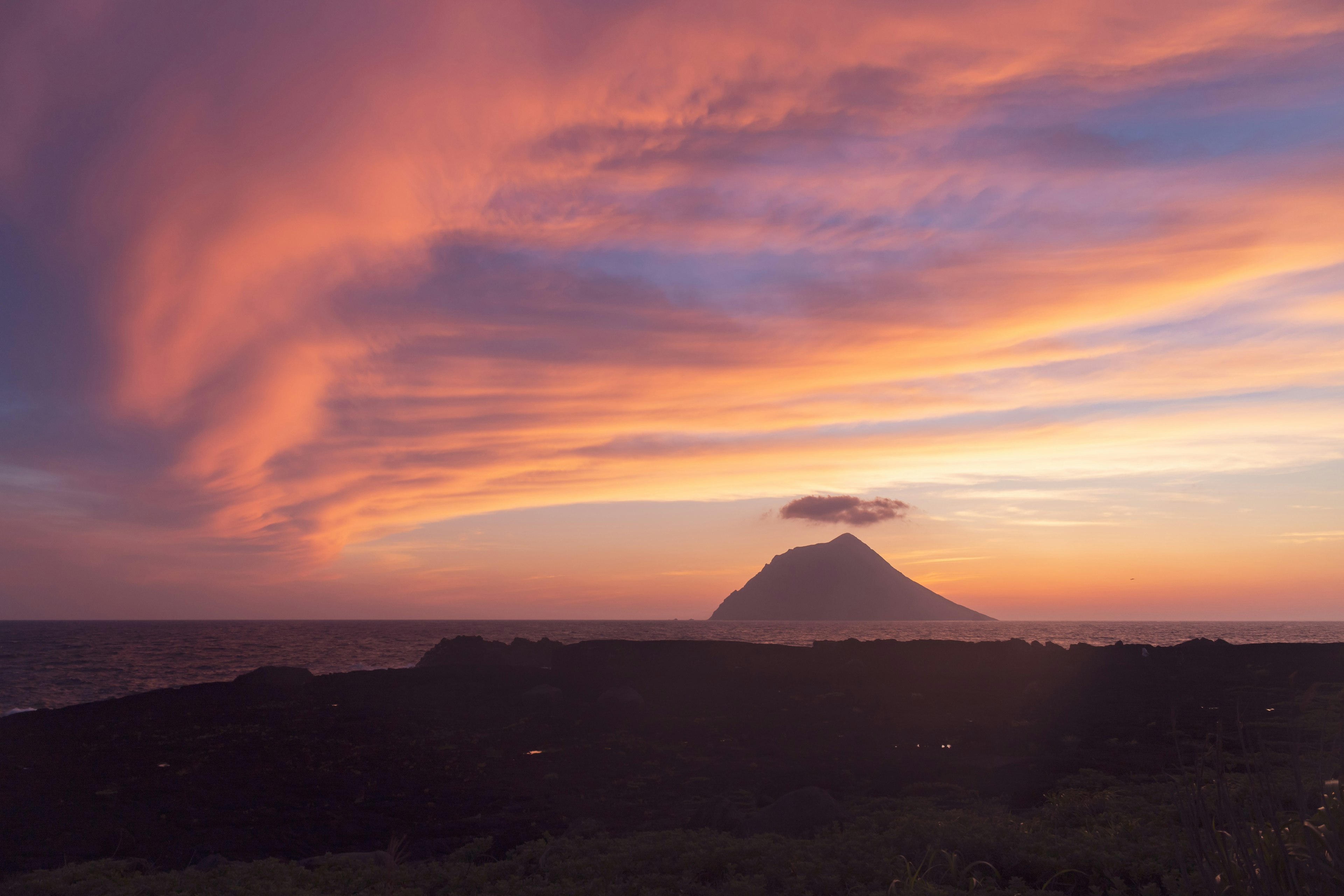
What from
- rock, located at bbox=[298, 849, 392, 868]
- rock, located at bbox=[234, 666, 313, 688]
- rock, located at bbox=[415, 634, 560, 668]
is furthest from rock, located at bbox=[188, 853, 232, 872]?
rock, located at bbox=[415, 634, 560, 668]

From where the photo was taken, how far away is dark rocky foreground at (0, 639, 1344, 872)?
13.9m

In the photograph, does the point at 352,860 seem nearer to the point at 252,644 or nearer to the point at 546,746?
the point at 546,746

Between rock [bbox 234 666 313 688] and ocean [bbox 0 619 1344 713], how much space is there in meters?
9.51

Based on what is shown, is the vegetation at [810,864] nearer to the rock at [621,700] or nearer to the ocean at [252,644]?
the rock at [621,700]

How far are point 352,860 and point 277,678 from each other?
80.0 ft

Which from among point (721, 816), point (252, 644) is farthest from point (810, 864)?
point (252, 644)

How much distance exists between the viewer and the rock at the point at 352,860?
35.7ft

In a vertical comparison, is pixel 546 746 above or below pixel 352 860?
below

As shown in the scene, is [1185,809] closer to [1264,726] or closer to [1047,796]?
[1047,796]

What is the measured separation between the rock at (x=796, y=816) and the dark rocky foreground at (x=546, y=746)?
0.18 meters

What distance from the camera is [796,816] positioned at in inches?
480

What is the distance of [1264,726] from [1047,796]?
10.9m

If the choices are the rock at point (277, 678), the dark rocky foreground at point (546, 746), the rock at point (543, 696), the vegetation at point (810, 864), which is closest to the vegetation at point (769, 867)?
the vegetation at point (810, 864)

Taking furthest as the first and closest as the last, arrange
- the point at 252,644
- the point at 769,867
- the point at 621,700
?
the point at 252,644
the point at 621,700
the point at 769,867
